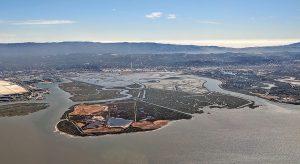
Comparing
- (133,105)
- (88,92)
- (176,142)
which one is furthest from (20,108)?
(176,142)

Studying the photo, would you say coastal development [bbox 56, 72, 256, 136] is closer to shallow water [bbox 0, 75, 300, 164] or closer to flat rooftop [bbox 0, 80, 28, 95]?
shallow water [bbox 0, 75, 300, 164]

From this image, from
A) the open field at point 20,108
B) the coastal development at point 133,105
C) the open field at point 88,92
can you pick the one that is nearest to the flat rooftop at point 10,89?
the open field at point 88,92

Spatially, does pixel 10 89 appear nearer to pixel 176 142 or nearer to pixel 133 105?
pixel 133 105

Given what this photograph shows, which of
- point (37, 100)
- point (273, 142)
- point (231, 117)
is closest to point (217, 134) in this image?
point (273, 142)

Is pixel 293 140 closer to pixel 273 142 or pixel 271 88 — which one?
pixel 273 142

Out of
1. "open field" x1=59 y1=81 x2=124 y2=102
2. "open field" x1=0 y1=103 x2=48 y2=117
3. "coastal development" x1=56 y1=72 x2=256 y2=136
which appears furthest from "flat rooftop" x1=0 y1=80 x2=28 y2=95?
"open field" x1=0 y1=103 x2=48 y2=117

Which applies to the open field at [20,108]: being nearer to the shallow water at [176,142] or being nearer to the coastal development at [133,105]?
the shallow water at [176,142]
